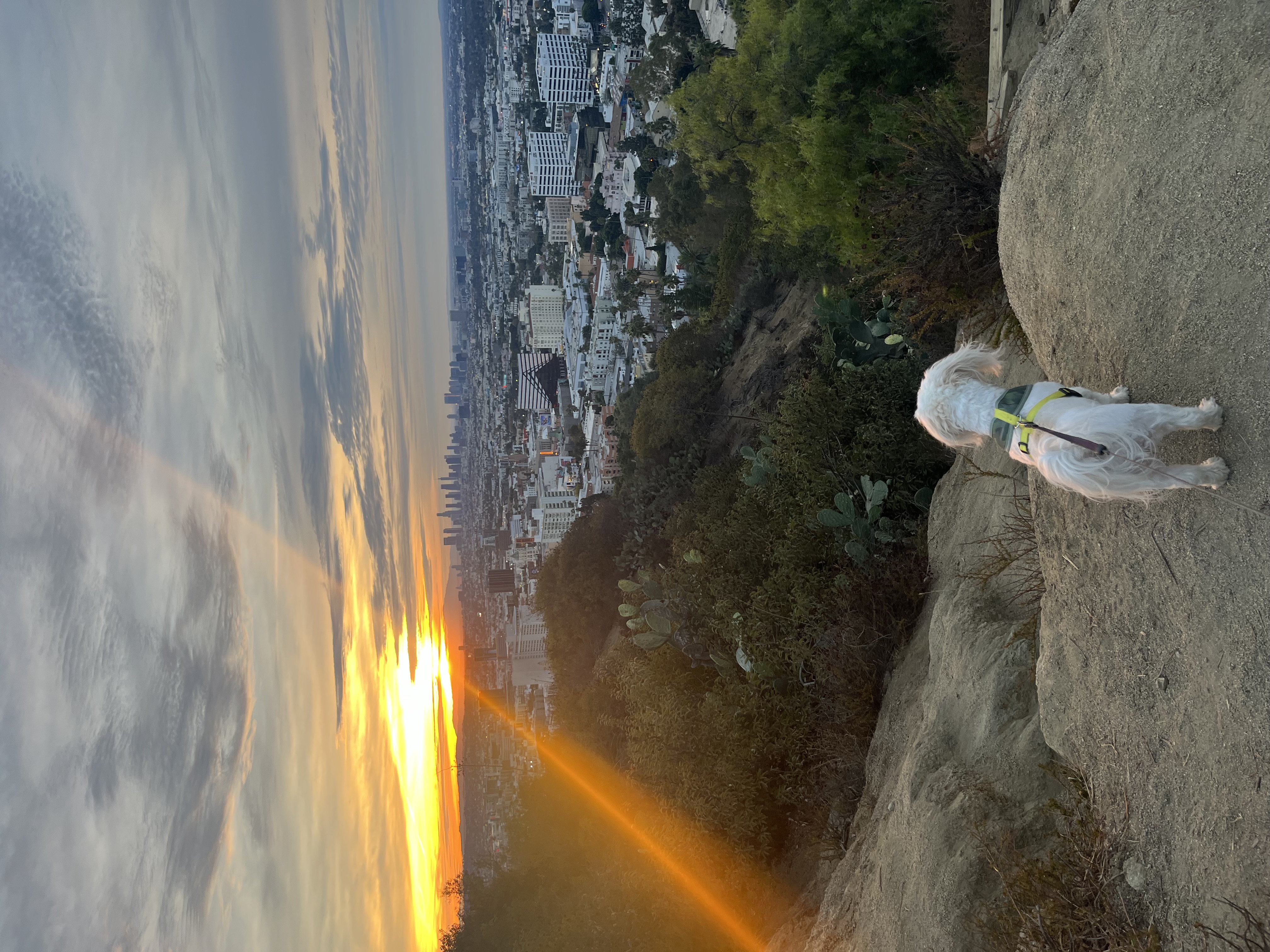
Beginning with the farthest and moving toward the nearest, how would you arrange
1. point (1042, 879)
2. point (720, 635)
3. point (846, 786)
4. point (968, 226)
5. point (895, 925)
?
point (720, 635)
point (846, 786)
point (968, 226)
point (895, 925)
point (1042, 879)

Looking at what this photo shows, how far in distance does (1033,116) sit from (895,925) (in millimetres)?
8597

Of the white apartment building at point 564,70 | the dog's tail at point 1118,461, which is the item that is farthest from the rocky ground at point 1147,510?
the white apartment building at point 564,70

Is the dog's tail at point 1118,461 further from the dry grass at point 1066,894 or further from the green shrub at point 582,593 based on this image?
the green shrub at point 582,593

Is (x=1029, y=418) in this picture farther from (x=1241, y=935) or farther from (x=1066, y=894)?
(x=1066, y=894)

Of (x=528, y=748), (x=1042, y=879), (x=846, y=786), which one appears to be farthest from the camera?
(x=528, y=748)

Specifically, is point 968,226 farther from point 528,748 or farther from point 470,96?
point 470,96

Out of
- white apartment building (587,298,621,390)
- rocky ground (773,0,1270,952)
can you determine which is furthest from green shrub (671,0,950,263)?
white apartment building (587,298,621,390)

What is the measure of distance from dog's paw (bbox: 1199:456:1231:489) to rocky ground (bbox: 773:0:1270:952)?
0.05 metres

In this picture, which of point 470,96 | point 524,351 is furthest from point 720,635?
point 470,96

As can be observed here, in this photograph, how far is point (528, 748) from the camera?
241 feet

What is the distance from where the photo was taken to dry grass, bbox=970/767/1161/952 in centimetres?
578

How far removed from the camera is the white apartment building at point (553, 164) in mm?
86938

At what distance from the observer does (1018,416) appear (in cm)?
538

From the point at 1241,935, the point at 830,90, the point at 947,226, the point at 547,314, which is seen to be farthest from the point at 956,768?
the point at 547,314
